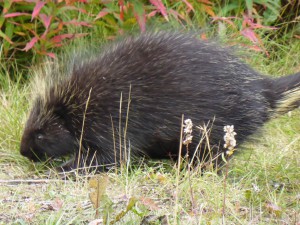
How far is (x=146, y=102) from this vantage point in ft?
15.2

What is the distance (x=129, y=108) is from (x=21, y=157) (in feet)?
2.83

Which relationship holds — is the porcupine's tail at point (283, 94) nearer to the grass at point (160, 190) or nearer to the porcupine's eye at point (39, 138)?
the grass at point (160, 190)

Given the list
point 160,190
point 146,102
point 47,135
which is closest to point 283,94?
point 146,102

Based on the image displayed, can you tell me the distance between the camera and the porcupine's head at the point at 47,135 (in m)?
4.82

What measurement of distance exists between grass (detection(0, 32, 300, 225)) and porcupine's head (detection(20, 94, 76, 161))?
15 centimetres

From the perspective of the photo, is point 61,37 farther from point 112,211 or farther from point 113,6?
point 112,211

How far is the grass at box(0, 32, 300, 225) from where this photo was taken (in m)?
3.52

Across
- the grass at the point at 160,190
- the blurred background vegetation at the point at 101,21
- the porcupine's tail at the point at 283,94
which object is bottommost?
the grass at the point at 160,190

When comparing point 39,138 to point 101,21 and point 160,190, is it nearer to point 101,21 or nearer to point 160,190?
point 160,190

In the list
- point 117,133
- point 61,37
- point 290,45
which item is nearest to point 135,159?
point 117,133

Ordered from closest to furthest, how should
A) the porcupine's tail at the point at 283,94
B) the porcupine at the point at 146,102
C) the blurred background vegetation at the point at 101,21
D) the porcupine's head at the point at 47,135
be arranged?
the porcupine at the point at 146,102 < the porcupine's head at the point at 47,135 < the porcupine's tail at the point at 283,94 < the blurred background vegetation at the point at 101,21

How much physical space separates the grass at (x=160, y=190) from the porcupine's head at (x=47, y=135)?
0.48ft

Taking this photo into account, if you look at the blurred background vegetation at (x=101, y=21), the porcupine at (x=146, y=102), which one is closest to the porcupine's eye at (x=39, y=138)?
the porcupine at (x=146, y=102)

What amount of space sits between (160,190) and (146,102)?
2.59 feet
